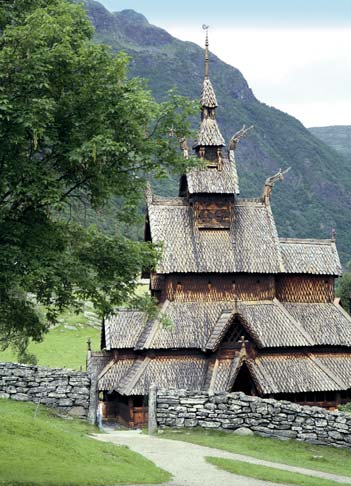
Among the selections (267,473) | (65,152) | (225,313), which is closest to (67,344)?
(225,313)

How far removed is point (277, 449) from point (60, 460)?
9.61 m

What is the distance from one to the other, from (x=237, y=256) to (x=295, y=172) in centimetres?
15898

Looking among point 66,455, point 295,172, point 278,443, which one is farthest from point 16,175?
point 295,172

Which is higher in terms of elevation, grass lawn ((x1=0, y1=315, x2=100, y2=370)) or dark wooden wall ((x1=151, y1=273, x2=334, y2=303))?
dark wooden wall ((x1=151, y1=273, x2=334, y2=303))

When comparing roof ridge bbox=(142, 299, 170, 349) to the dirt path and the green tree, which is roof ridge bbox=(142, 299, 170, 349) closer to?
the dirt path

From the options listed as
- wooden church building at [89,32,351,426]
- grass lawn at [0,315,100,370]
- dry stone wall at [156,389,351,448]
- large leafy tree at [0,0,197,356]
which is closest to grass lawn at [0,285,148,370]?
grass lawn at [0,315,100,370]

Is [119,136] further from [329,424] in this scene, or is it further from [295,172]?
[295,172]

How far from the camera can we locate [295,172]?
197250 millimetres

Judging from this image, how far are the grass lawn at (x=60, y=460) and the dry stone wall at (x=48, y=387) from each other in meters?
6.38

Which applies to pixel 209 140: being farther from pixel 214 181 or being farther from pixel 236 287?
pixel 236 287

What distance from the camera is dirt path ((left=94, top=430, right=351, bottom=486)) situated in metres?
20.1

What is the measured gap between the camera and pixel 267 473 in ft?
70.4

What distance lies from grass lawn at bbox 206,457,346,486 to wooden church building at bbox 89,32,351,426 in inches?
521

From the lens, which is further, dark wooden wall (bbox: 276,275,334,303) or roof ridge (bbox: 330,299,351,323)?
dark wooden wall (bbox: 276,275,334,303)
